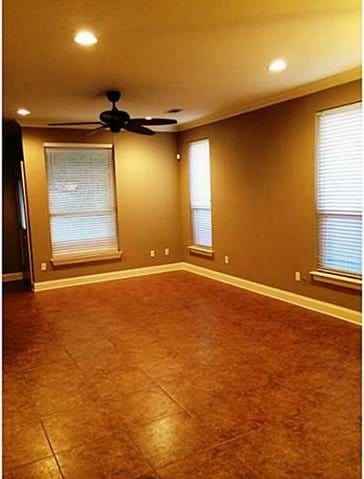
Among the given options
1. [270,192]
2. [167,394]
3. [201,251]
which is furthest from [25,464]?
[201,251]

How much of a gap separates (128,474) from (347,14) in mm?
3161

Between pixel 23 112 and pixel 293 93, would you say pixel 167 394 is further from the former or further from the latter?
pixel 23 112

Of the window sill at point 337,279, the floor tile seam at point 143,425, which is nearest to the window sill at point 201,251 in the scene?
the window sill at point 337,279

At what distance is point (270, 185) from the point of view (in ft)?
17.8

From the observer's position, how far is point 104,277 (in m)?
6.99

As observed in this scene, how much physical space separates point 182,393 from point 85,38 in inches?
107

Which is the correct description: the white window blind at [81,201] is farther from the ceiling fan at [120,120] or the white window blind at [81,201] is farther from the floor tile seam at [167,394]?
the floor tile seam at [167,394]

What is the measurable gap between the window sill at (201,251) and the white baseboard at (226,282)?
0.83ft

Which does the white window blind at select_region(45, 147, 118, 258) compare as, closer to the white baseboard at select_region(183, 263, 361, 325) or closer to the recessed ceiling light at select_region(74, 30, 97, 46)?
the white baseboard at select_region(183, 263, 361, 325)

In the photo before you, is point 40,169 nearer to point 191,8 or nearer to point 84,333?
point 84,333

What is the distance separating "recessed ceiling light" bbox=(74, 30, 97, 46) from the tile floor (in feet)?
8.66

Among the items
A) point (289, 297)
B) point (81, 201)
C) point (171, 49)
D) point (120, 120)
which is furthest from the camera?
point (81, 201)

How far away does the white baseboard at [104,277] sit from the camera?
655 centimetres

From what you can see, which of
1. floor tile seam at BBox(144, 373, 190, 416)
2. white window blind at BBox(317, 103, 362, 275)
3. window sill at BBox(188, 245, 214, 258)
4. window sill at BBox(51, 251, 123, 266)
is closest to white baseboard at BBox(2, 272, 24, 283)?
window sill at BBox(51, 251, 123, 266)
